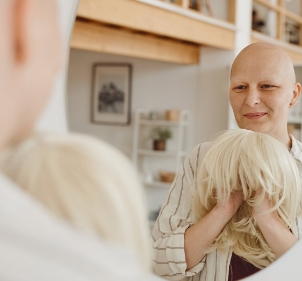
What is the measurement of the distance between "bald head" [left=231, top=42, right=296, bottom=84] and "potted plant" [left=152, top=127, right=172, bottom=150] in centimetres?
13

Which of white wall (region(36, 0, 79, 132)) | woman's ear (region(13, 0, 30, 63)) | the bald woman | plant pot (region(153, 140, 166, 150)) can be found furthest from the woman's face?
woman's ear (region(13, 0, 30, 63))

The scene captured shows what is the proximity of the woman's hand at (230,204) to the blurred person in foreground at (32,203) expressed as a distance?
0.92 feet

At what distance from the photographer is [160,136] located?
1.69ft

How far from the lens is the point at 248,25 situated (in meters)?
0.62

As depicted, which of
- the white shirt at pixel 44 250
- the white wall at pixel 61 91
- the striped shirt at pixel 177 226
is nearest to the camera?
the white shirt at pixel 44 250

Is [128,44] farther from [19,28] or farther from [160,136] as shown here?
[19,28]

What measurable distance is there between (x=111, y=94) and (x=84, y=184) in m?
0.23

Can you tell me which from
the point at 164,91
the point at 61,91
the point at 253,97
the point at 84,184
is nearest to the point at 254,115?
the point at 253,97

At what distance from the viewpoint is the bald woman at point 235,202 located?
20.8 inches

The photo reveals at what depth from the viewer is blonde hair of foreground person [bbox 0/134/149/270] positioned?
0.25 m

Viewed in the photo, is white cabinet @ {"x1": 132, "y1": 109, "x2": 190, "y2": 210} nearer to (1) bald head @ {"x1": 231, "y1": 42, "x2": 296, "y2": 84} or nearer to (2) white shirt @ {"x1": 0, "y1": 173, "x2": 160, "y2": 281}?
(1) bald head @ {"x1": 231, "y1": 42, "x2": 296, "y2": 84}

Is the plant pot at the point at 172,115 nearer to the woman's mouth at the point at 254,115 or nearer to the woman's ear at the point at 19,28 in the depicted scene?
the woman's mouth at the point at 254,115

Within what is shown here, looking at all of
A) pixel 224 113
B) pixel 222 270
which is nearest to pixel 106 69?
pixel 224 113

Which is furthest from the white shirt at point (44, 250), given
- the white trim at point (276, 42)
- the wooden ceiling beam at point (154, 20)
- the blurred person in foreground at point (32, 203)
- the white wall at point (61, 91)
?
the white trim at point (276, 42)
